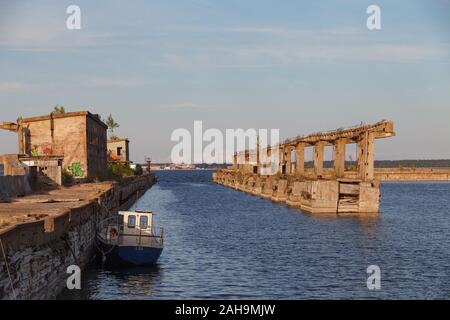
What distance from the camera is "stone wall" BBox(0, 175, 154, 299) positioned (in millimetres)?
18609

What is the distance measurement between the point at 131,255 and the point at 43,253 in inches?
435

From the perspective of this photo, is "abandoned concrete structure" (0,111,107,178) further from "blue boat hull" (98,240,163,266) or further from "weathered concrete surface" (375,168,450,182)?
"weathered concrete surface" (375,168,450,182)

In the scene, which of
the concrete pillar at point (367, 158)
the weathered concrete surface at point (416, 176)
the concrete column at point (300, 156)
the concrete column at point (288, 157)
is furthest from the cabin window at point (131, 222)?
the weathered concrete surface at point (416, 176)

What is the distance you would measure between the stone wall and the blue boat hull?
158 cm

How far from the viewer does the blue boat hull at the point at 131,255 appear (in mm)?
33250

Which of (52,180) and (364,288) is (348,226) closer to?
(364,288)

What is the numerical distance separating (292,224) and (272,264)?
22104 millimetres

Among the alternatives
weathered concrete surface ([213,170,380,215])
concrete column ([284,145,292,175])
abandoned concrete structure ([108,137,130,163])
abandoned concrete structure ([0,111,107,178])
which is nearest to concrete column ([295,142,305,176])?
concrete column ([284,145,292,175])

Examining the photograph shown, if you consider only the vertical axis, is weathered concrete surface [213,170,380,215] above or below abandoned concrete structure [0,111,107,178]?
below

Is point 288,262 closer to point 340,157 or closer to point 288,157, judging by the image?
point 340,157

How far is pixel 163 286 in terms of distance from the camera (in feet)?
96.5
